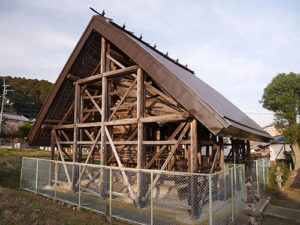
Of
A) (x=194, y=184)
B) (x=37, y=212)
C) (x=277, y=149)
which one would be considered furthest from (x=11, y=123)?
(x=277, y=149)

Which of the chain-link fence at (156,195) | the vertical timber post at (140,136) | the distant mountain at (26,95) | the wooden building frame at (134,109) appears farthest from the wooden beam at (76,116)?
the distant mountain at (26,95)

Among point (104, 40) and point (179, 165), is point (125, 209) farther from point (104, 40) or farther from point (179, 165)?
point (104, 40)

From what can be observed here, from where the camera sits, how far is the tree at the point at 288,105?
20.9 m

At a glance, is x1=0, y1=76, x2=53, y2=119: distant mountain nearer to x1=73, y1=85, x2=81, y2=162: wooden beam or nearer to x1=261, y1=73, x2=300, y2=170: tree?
x1=73, y1=85, x2=81, y2=162: wooden beam

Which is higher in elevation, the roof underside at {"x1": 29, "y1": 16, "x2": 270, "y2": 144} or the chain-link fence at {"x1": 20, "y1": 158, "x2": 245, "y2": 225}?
the roof underside at {"x1": 29, "y1": 16, "x2": 270, "y2": 144}

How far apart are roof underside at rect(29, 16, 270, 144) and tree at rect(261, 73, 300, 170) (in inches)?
519

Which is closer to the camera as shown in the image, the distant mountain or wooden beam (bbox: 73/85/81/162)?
wooden beam (bbox: 73/85/81/162)

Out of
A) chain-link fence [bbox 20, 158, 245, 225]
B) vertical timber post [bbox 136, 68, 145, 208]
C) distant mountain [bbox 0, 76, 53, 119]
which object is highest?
distant mountain [bbox 0, 76, 53, 119]

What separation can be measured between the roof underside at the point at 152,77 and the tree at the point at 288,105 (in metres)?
13.2

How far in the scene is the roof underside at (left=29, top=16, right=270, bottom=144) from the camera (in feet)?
20.9

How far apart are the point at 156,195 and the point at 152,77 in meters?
5.36

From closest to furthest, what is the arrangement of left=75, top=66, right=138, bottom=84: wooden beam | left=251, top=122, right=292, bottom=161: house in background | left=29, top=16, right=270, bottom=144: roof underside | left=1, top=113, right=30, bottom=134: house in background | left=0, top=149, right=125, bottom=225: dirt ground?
left=29, top=16, right=270, bottom=144: roof underside, left=0, top=149, right=125, bottom=225: dirt ground, left=75, top=66, right=138, bottom=84: wooden beam, left=251, top=122, right=292, bottom=161: house in background, left=1, top=113, right=30, bottom=134: house in background

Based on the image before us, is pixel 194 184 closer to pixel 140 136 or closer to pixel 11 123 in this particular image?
pixel 140 136

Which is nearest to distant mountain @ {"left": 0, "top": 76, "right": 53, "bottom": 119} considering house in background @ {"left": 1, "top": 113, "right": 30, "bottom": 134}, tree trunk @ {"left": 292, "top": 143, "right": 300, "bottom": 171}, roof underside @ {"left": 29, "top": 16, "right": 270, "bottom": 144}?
house in background @ {"left": 1, "top": 113, "right": 30, "bottom": 134}
